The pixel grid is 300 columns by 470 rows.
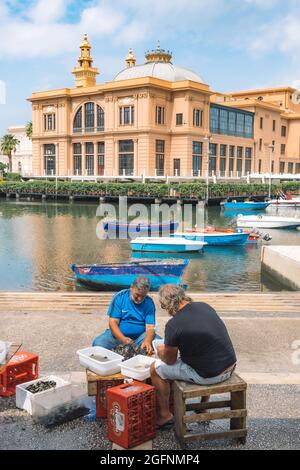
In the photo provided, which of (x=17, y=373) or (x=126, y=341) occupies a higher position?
(x=126, y=341)

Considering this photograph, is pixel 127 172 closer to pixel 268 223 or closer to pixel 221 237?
pixel 268 223

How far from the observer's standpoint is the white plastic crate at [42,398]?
6301mm

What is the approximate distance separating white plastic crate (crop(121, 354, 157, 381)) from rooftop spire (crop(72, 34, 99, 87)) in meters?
95.7

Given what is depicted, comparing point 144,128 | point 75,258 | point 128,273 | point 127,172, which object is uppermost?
point 144,128

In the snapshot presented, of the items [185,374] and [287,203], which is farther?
[287,203]

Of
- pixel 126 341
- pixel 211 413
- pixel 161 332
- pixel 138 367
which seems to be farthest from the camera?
pixel 161 332

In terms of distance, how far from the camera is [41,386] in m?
6.67

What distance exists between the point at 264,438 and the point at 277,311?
6806mm

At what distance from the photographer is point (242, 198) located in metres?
70.8

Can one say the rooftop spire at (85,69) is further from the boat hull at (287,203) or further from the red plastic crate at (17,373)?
the red plastic crate at (17,373)

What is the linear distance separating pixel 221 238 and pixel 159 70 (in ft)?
191

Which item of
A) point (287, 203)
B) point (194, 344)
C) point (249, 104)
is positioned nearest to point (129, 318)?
point (194, 344)

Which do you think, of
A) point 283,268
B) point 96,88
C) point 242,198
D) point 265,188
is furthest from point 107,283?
point 96,88
